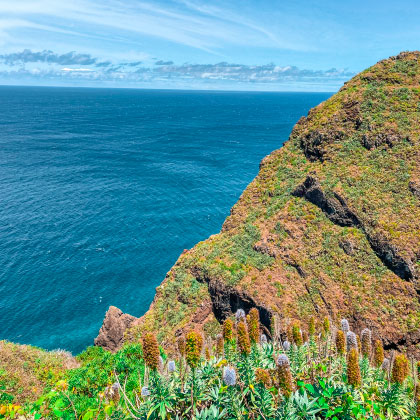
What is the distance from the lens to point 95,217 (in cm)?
6744

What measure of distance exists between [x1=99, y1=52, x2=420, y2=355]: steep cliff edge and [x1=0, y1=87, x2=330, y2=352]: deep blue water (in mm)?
17330

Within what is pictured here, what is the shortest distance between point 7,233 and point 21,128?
116065 mm

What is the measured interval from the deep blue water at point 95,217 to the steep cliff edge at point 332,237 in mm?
17330

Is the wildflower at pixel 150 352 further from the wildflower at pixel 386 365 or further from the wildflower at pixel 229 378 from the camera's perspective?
the wildflower at pixel 386 365

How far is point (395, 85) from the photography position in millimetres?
36469

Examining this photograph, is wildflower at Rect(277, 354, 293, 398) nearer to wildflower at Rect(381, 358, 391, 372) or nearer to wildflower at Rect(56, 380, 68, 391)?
wildflower at Rect(56, 380, 68, 391)

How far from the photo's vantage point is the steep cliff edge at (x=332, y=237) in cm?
2519

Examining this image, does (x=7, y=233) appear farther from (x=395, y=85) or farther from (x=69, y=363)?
(x=395, y=85)

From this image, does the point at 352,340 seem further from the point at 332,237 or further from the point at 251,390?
the point at 332,237

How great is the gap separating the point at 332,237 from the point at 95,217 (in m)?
52.5

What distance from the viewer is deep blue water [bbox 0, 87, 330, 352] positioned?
44500 millimetres

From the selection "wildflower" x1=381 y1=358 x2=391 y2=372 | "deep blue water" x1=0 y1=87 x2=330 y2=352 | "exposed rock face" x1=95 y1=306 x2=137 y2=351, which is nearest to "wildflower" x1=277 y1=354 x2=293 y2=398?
"wildflower" x1=381 y1=358 x2=391 y2=372

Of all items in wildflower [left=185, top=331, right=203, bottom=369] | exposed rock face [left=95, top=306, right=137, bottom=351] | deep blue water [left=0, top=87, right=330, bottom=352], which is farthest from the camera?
deep blue water [left=0, top=87, right=330, bottom=352]

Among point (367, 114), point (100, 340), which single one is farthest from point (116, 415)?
point (367, 114)
